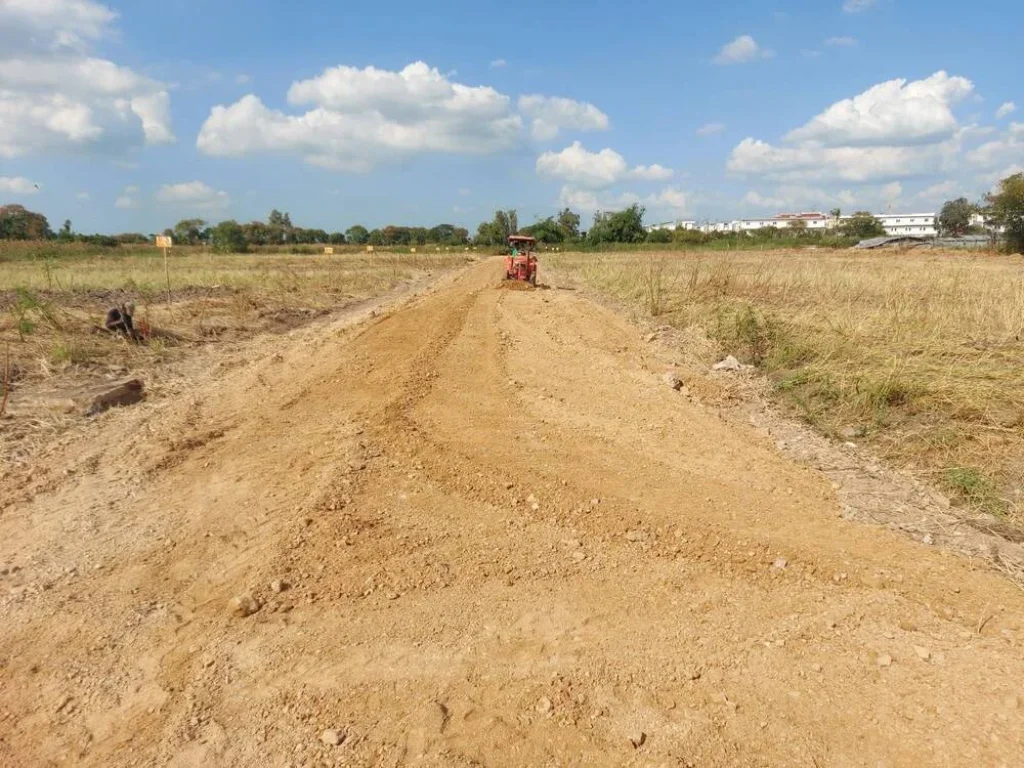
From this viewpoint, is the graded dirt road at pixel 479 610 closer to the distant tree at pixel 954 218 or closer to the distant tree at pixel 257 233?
the distant tree at pixel 257 233

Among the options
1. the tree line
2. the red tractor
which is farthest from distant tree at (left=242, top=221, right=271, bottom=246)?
the red tractor

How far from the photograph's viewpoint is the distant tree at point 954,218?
72625 millimetres

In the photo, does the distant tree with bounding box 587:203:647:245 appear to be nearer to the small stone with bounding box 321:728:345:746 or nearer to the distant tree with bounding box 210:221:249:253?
the distant tree with bounding box 210:221:249:253

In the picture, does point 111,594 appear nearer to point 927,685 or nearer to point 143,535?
point 143,535

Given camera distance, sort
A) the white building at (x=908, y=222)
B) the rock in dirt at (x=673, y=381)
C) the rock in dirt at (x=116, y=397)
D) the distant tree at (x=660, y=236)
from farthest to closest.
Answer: the white building at (x=908, y=222) → the distant tree at (x=660, y=236) → the rock in dirt at (x=673, y=381) → the rock in dirt at (x=116, y=397)

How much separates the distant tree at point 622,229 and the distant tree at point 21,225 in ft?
174

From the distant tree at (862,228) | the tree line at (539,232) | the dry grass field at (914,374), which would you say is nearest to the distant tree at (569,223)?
the tree line at (539,232)

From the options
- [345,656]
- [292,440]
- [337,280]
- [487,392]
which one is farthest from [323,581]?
[337,280]

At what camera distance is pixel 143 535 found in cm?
404

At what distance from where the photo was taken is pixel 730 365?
854 centimetres

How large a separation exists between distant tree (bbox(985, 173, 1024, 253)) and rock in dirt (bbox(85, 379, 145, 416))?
5084 centimetres

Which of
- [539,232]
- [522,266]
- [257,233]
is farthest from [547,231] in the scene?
[522,266]

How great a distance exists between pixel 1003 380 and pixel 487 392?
5.32 m

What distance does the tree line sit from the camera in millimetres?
43566
